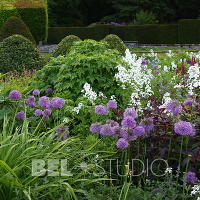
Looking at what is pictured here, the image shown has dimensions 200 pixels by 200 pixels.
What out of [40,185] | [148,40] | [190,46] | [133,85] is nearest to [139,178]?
[40,185]

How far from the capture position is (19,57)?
457 inches

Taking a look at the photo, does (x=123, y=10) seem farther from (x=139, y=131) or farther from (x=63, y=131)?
(x=139, y=131)

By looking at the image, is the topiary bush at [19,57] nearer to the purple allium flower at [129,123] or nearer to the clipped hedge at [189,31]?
the purple allium flower at [129,123]

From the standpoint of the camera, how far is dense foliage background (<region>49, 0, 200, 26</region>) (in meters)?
37.3

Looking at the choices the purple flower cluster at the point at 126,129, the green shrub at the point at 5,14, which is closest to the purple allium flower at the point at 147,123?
the purple flower cluster at the point at 126,129

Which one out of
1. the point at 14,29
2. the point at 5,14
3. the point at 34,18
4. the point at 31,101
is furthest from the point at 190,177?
the point at 34,18

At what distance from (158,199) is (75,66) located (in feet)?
9.68

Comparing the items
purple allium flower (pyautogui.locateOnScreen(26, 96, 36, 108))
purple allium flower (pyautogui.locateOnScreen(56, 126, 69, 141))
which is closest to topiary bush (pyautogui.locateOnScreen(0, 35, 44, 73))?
purple allium flower (pyautogui.locateOnScreen(26, 96, 36, 108))

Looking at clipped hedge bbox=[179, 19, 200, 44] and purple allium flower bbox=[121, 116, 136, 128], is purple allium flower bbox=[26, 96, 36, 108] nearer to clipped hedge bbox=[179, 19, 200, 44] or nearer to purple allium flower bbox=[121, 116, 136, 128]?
purple allium flower bbox=[121, 116, 136, 128]

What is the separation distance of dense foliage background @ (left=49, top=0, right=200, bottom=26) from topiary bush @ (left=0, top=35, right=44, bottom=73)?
81.3 ft

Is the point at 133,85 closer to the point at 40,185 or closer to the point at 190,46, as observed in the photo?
the point at 40,185

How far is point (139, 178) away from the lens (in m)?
3.66

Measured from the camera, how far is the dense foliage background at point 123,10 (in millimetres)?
37344

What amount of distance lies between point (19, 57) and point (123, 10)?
86.6 feet
